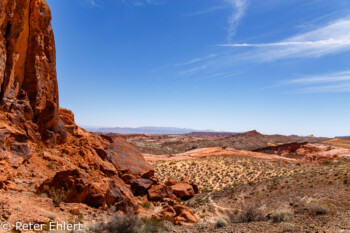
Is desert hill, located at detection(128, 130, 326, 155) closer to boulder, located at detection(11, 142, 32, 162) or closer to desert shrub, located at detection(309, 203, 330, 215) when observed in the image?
boulder, located at detection(11, 142, 32, 162)

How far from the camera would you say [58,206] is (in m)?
8.04

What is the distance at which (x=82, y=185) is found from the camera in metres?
9.28

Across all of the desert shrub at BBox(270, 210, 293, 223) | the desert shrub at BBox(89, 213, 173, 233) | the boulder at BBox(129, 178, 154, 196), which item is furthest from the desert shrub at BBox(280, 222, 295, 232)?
the boulder at BBox(129, 178, 154, 196)

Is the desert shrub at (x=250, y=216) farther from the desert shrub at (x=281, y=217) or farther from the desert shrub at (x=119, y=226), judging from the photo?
the desert shrub at (x=119, y=226)

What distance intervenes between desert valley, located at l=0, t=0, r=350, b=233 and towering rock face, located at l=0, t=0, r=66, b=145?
0.05 metres

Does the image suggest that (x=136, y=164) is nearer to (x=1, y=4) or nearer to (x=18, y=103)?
(x=18, y=103)

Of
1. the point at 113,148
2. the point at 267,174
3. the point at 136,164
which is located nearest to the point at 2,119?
the point at 113,148

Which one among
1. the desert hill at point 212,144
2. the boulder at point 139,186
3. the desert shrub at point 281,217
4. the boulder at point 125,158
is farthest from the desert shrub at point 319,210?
the desert hill at point 212,144

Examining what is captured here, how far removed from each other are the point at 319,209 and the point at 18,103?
1547cm

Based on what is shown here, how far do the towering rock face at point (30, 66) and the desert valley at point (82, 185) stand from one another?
0.16 feet

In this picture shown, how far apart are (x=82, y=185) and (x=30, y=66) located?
7.38 meters

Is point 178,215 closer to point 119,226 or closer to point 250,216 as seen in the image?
point 250,216

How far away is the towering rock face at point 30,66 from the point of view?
1052 cm

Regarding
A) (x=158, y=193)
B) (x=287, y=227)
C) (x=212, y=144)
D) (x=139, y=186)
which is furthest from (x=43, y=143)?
(x=212, y=144)
